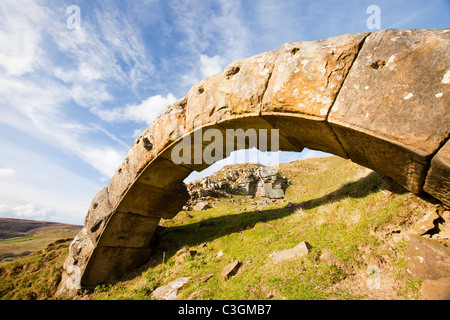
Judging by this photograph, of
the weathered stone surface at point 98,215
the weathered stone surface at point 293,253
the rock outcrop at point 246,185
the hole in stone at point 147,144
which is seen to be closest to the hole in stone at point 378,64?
the weathered stone surface at point 293,253

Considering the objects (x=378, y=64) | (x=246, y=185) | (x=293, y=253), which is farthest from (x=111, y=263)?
(x=246, y=185)

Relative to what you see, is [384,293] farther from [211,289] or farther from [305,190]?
[305,190]

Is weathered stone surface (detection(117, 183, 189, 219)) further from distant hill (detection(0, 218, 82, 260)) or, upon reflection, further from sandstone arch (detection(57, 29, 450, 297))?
distant hill (detection(0, 218, 82, 260))

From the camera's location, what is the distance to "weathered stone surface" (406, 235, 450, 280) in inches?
94.2

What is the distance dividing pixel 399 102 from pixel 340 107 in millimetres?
555

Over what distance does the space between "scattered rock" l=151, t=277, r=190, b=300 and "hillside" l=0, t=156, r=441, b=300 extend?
7 centimetres

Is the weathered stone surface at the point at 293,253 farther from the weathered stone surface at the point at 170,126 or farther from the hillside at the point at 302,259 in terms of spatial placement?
the weathered stone surface at the point at 170,126

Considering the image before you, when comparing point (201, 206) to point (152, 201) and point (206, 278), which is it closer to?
point (152, 201)

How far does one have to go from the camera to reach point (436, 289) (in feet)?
7.14

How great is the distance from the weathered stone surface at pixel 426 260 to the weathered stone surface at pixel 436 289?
0.18m

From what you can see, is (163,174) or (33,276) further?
(33,276)
